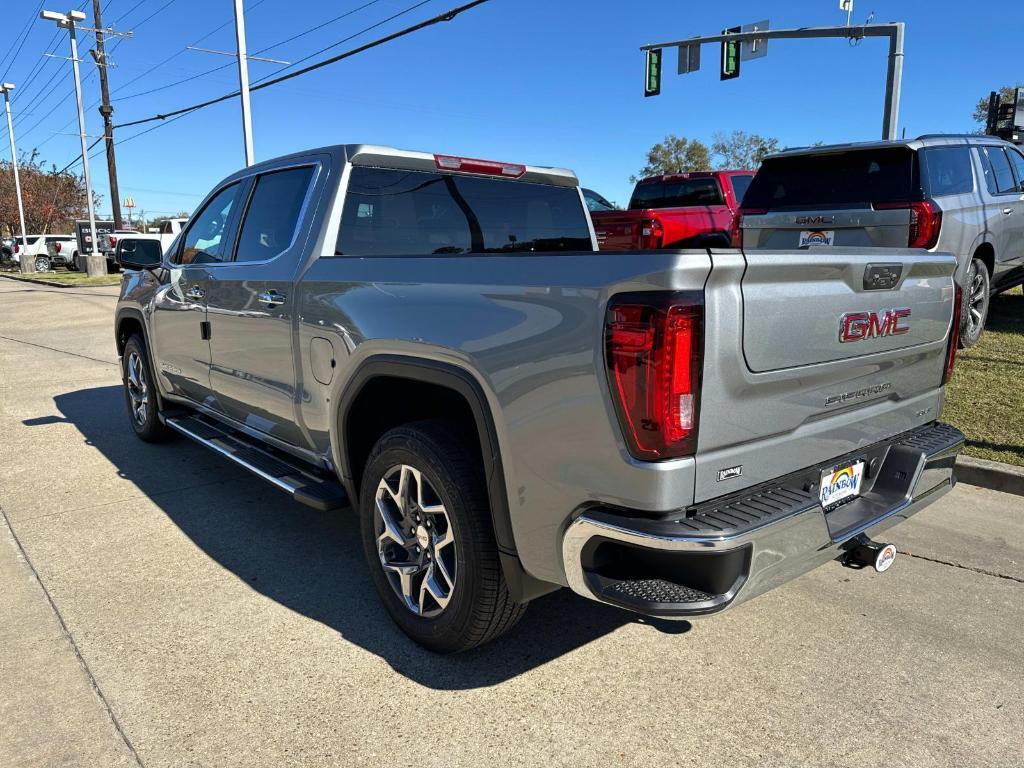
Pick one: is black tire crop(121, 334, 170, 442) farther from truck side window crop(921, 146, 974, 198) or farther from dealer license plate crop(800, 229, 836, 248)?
truck side window crop(921, 146, 974, 198)

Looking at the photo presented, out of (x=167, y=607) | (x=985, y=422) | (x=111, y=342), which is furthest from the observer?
(x=111, y=342)

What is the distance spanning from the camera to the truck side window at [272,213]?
3.84 meters

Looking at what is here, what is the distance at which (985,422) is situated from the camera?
564cm

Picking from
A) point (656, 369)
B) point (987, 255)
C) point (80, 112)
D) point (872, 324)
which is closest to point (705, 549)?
point (656, 369)

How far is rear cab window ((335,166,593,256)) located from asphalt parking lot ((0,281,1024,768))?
163 centimetres

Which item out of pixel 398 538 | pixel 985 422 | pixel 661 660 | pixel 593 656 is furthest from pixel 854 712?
pixel 985 422

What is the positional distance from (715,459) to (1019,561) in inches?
102

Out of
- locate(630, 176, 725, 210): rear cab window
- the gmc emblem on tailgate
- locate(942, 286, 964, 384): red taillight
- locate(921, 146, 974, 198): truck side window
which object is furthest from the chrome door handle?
locate(630, 176, 725, 210): rear cab window

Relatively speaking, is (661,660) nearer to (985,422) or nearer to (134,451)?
(985,422)

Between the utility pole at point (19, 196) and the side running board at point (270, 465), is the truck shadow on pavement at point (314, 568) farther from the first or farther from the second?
the utility pole at point (19, 196)

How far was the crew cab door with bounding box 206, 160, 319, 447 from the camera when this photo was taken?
3.69m

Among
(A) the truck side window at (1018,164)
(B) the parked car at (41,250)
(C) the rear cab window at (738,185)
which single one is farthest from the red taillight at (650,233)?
(B) the parked car at (41,250)

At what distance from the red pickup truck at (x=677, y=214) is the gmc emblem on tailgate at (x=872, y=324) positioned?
7602 millimetres

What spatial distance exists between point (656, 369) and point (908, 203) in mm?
5726
